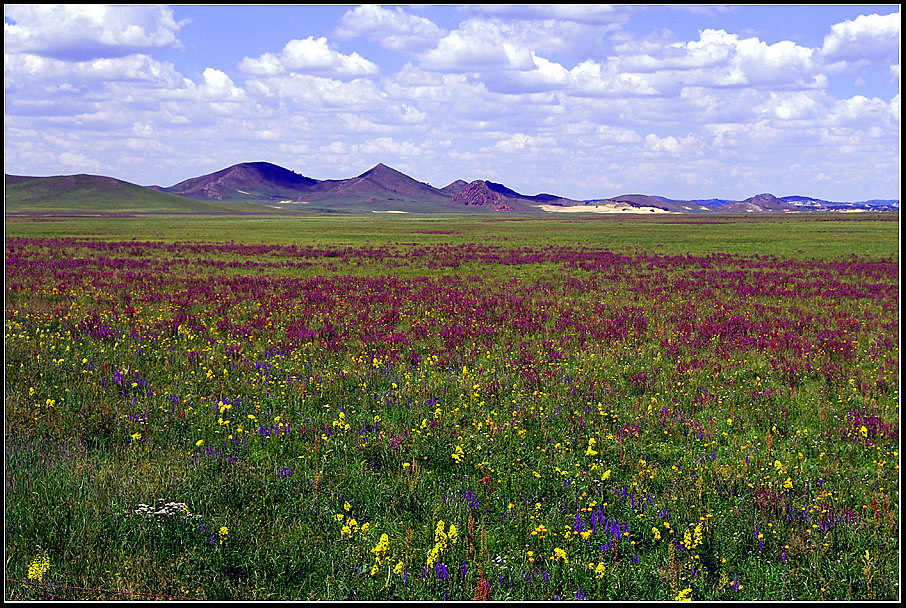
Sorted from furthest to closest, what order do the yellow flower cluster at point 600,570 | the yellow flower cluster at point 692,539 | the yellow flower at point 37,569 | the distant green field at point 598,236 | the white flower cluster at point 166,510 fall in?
the distant green field at point 598,236 < the white flower cluster at point 166,510 < the yellow flower cluster at point 692,539 < the yellow flower cluster at point 600,570 < the yellow flower at point 37,569

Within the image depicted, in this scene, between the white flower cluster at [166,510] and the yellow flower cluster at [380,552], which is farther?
the white flower cluster at [166,510]

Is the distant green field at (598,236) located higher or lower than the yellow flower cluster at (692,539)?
higher

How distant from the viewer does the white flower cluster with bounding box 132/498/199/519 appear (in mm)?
5395

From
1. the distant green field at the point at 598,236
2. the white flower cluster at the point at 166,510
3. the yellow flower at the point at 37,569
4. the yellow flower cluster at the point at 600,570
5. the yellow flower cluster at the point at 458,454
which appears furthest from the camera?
the distant green field at the point at 598,236

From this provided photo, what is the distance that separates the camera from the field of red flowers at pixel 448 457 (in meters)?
4.89

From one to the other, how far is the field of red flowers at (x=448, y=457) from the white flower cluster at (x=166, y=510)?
2 centimetres

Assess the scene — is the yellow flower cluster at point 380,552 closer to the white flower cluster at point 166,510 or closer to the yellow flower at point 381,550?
the yellow flower at point 381,550

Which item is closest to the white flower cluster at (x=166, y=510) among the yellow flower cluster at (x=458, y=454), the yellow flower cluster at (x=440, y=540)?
the yellow flower cluster at (x=440, y=540)

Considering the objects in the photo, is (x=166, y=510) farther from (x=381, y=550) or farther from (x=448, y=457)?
(x=448, y=457)

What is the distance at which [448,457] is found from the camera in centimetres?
738

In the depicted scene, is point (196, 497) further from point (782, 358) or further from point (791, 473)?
point (782, 358)

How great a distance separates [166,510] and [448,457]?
315 cm

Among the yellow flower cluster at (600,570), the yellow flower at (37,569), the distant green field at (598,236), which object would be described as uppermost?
the distant green field at (598,236)

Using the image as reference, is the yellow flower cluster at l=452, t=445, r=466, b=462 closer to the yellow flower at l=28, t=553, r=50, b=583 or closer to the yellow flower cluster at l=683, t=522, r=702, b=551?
the yellow flower cluster at l=683, t=522, r=702, b=551
